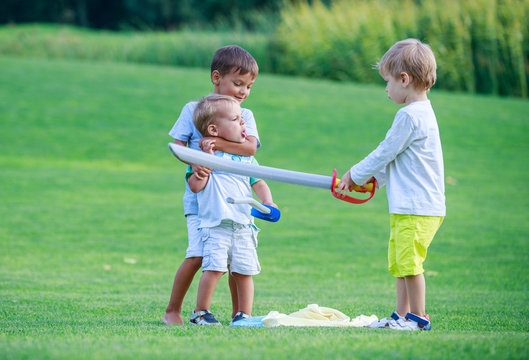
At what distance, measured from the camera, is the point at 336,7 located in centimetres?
2278

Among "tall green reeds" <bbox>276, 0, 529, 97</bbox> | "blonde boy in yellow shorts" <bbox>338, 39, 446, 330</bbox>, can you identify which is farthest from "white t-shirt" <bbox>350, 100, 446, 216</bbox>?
"tall green reeds" <bbox>276, 0, 529, 97</bbox>

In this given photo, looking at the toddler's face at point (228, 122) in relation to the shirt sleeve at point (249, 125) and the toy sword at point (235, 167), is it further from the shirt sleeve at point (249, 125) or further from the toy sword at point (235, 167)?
the toy sword at point (235, 167)

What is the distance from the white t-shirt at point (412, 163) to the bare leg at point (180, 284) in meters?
1.19

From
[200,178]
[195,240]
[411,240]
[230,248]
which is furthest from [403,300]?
[200,178]

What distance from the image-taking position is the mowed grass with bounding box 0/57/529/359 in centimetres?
354

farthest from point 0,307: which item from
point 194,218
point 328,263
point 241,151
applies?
point 328,263

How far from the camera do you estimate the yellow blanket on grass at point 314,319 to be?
13.9 ft

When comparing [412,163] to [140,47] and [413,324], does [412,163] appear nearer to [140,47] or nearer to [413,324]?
[413,324]

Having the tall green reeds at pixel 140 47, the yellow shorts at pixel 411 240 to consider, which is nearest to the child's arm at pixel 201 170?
the yellow shorts at pixel 411 240

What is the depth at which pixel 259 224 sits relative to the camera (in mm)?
10258

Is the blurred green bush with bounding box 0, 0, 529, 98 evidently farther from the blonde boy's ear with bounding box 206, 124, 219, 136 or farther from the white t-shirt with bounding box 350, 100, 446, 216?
the blonde boy's ear with bounding box 206, 124, 219, 136

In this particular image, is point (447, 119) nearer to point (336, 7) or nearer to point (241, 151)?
point (336, 7)

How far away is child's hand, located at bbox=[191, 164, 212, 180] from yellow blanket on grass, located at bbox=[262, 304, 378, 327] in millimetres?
939

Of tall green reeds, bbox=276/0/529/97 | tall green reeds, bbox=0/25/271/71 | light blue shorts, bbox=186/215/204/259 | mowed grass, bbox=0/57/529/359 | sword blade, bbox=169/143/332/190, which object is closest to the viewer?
mowed grass, bbox=0/57/529/359
